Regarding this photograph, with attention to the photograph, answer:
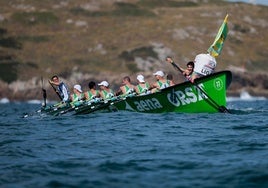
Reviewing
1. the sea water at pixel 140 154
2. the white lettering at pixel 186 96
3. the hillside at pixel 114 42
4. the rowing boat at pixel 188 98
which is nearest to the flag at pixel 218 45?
the rowing boat at pixel 188 98

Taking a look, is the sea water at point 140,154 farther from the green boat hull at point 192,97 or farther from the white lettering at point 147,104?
the white lettering at point 147,104

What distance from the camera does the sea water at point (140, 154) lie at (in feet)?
50.3

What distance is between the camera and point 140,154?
61.3 ft

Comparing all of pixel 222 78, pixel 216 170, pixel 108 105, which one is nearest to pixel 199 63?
pixel 222 78

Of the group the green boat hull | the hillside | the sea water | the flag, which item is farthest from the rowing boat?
the hillside

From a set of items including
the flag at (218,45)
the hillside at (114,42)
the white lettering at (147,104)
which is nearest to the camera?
the white lettering at (147,104)

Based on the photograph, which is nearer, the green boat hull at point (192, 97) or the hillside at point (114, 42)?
the green boat hull at point (192, 97)

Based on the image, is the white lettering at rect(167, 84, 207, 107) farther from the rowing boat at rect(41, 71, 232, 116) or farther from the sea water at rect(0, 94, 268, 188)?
the sea water at rect(0, 94, 268, 188)

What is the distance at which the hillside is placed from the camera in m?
152

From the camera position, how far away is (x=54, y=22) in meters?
186

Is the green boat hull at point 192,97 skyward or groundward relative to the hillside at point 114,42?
groundward

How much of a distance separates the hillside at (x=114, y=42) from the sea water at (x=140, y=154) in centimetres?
11208

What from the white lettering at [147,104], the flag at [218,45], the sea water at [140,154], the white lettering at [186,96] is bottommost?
the sea water at [140,154]

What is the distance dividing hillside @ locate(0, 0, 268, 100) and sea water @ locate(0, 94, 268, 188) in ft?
368
